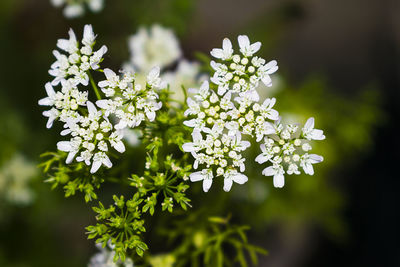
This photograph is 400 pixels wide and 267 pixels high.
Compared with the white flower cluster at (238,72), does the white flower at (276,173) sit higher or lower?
lower

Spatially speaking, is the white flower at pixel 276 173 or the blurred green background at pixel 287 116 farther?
the blurred green background at pixel 287 116

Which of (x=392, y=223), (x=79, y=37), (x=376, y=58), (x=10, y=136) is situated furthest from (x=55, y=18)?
(x=392, y=223)

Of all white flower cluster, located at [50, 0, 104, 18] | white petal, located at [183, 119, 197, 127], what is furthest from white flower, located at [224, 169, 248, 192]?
white flower cluster, located at [50, 0, 104, 18]

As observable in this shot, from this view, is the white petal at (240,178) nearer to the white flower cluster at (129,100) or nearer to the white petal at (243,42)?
the white flower cluster at (129,100)

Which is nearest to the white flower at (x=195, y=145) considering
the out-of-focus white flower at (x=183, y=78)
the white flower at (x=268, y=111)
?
the white flower at (x=268, y=111)

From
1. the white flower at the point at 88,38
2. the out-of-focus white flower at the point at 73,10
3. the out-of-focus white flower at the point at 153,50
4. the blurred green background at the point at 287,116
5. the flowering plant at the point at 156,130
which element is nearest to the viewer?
the flowering plant at the point at 156,130

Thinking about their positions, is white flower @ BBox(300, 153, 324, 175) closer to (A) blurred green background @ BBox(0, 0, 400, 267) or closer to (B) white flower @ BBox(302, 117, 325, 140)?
(B) white flower @ BBox(302, 117, 325, 140)

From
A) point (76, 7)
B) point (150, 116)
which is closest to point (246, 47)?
point (150, 116)

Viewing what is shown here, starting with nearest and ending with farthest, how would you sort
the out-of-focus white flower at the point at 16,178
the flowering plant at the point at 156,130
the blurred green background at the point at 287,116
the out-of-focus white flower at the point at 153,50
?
the flowering plant at the point at 156,130 < the out-of-focus white flower at the point at 153,50 < the out-of-focus white flower at the point at 16,178 < the blurred green background at the point at 287,116
